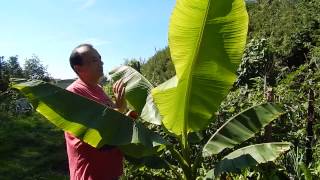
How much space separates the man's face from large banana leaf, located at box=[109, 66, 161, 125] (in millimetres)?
1405

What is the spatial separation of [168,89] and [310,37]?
8454mm

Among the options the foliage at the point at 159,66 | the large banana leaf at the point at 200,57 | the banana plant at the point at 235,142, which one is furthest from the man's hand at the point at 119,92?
the foliage at the point at 159,66

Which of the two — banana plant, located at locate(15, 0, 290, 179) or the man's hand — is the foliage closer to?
banana plant, located at locate(15, 0, 290, 179)

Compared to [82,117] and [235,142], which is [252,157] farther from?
[82,117]

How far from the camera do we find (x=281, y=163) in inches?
232

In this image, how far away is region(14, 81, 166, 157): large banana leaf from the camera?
3.96 meters

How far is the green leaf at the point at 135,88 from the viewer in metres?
5.49

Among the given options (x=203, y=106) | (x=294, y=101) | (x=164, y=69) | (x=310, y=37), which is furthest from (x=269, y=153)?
(x=164, y=69)

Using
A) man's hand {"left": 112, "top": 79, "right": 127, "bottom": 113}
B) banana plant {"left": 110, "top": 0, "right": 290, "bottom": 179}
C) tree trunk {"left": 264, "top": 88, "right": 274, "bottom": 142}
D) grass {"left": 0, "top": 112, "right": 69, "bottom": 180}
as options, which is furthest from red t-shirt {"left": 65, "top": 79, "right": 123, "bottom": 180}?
grass {"left": 0, "top": 112, "right": 69, "bottom": 180}

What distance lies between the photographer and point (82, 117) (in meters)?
4.07

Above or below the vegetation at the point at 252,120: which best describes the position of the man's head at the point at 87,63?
above

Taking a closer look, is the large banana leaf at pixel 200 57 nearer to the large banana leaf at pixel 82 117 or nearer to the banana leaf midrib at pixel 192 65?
the banana leaf midrib at pixel 192 65

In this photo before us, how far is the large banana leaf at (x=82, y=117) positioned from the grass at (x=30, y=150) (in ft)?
16.2

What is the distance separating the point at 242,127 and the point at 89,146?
205 centimetres
